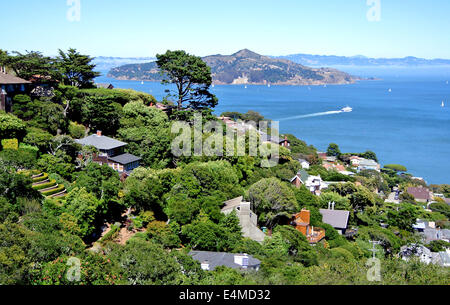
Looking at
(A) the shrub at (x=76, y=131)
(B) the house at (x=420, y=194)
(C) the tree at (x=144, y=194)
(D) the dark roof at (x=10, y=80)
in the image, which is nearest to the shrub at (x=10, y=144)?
(D) the dark roof at (x=10, y=80)

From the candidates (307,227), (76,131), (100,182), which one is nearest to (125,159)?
(76,131)

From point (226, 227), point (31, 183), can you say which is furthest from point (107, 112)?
point (226, 227)

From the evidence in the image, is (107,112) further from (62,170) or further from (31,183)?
(31,183)

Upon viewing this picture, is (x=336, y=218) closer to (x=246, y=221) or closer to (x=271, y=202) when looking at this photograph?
(x=271, y=202)

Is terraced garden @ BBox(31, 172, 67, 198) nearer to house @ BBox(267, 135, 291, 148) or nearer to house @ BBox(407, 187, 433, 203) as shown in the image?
house @ BBox(267, 135, 291, 148)

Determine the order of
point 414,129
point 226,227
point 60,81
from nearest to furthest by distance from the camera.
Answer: point 226,227 < point 60,81 < point 414,129

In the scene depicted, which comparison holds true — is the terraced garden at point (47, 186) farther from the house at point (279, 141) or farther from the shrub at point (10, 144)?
the house at point (279, 141)
